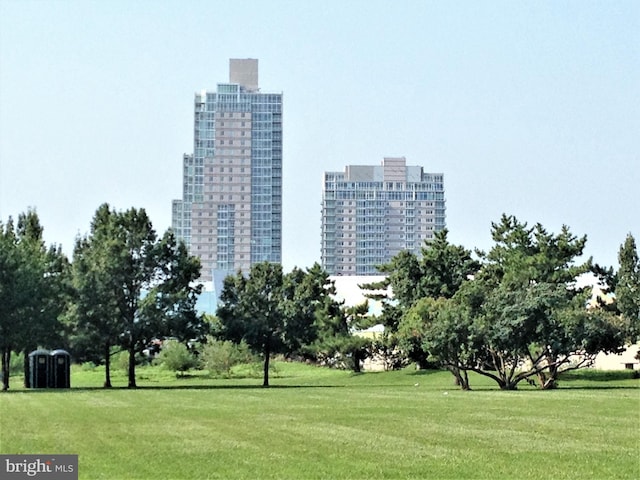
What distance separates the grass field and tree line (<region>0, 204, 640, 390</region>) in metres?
14.0

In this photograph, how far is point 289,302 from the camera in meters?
68.4

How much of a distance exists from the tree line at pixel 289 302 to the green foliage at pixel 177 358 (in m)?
14.8

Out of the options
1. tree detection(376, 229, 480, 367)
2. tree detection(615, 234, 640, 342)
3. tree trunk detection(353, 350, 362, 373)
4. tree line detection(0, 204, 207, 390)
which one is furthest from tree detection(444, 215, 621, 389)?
tree trunk detection(353, 350, 362, 373)

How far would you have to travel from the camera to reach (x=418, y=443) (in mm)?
22844

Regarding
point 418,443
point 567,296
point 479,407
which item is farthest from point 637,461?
point 567,296

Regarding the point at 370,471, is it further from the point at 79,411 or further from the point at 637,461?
the point at 79,411

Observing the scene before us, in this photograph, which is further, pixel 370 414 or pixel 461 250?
pixel 461 250

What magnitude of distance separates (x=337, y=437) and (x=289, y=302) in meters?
44.1

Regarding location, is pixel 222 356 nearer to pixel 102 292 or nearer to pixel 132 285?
pixel 132 285

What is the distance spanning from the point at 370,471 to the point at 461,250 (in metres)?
58.3

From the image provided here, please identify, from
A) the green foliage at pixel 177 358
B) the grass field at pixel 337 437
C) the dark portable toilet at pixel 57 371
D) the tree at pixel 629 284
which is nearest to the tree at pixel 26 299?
the dark portable toilet at pixel 57 371

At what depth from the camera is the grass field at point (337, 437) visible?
1859 cm

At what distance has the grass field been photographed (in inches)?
732

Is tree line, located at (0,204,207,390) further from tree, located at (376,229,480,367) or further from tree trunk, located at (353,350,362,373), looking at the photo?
tree trunk, located at (353,350,362,373)
